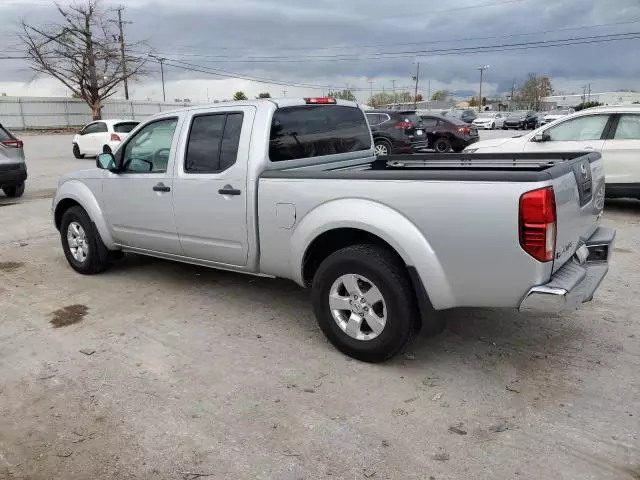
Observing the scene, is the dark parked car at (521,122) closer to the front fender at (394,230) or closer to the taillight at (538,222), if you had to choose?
the front fender at (394,230)

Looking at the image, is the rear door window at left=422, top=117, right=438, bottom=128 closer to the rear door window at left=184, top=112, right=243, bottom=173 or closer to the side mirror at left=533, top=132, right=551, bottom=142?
the side mirror at left=533, top=132, right=551, bottom=142

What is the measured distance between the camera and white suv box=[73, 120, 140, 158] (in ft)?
64.8

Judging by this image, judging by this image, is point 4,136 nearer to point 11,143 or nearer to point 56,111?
point 11,143

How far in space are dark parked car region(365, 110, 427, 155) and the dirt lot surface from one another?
12.0m

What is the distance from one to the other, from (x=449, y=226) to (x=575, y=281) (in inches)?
32.1

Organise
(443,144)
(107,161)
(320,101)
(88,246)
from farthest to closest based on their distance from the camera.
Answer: (443,144)
(88,246)
(107,161)
(320,101)

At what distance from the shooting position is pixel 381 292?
3.58 meters

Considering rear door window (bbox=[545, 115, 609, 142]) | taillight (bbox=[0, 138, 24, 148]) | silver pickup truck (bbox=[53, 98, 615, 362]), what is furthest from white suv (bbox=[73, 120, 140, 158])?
silver pickup truck (bbox=[53, 98, 615, 362])

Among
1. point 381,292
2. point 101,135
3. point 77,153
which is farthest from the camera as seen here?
point 77,153

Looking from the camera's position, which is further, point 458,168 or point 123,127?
point 123,127

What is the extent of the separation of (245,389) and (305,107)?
243cm

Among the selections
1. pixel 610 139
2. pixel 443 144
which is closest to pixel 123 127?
pixel 443 144

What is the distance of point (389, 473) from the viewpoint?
2.71 meters

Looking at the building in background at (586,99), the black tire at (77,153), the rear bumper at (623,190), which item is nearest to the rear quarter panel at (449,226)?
the rear bumper at (623,190)
